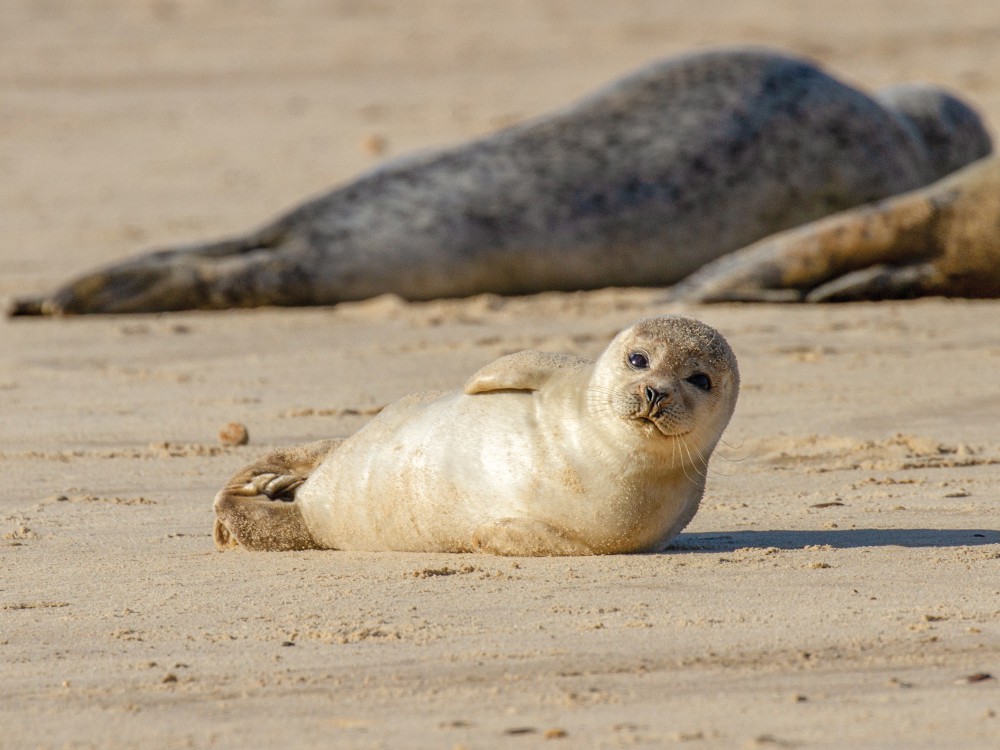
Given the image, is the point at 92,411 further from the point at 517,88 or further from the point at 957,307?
the point at 517,88

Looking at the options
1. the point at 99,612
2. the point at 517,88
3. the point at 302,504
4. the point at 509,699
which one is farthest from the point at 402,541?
the point at 517,88

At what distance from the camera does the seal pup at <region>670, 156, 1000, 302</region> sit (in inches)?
276

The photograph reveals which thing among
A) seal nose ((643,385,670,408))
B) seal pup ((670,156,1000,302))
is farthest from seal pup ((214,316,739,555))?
seal pup ((670,156,1000,302))

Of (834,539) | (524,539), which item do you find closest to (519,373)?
(524,539)

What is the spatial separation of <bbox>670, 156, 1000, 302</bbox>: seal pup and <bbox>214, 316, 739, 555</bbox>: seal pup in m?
3.50

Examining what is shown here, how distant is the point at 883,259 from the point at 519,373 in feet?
12.8

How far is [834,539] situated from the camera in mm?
3607

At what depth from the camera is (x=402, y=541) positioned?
353cm

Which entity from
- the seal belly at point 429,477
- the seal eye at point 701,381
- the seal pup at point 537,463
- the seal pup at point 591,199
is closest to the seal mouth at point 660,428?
the seal pup at point 537,463

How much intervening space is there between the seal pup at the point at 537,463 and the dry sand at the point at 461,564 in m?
0.07

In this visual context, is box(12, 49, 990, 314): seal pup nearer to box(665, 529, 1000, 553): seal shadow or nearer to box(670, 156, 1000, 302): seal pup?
box(670, 156, 1000, 302): seal pup

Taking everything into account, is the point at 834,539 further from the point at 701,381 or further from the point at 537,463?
the point at 537,463

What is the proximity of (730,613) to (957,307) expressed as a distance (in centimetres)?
407

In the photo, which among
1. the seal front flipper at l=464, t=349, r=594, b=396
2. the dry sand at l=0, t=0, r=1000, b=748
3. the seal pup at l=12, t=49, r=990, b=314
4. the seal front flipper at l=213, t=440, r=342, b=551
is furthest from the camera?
the seal pup at l=12, t=49, r=990, b=314
